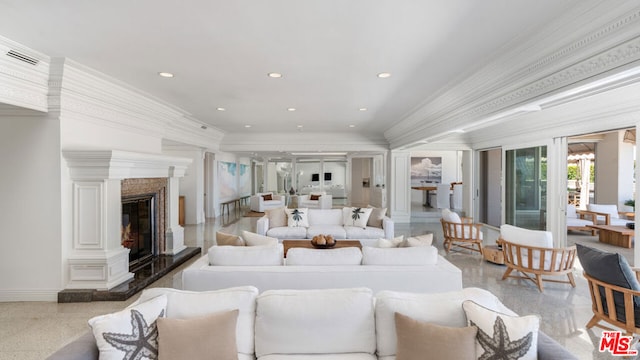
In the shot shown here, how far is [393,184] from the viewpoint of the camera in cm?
962

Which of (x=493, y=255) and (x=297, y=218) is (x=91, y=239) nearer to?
(x=297, y=218)

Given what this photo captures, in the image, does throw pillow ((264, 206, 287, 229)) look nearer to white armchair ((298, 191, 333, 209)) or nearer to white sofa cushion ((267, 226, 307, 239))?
white sofa cushion ((267, 226, 307, 239))

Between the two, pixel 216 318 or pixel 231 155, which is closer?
pixel 216 318

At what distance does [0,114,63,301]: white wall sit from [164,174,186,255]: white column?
5.93ft

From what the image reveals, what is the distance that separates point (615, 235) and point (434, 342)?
753 cm

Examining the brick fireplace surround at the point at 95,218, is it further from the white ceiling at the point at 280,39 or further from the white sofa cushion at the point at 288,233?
the white sofa cushion at the point at 288,233

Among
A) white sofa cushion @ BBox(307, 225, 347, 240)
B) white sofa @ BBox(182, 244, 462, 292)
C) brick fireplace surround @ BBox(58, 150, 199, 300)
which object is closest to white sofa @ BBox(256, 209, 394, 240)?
white sofa cushion @ BBox(307, 225, 347, 240)

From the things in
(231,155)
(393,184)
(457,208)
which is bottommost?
(457,208)

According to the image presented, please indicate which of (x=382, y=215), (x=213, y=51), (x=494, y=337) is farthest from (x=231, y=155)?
(x=494, y=337)

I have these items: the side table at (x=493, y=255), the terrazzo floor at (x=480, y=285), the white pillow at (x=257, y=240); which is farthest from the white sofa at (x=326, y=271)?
the side table at (x=493, y=255)

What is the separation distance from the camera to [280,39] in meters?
2.79

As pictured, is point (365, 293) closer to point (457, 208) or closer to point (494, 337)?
point (494, 337)

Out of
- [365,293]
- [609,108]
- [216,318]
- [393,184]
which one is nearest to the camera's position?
[216,318]

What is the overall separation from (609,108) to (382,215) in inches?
156
